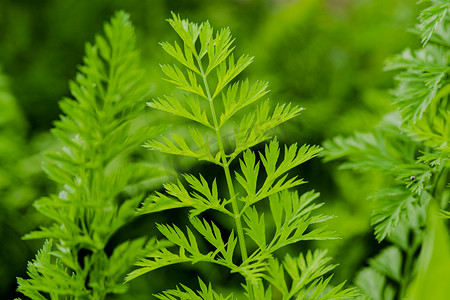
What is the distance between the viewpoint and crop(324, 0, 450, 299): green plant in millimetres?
216

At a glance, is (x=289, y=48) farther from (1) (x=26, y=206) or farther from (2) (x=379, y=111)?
(1) (x=26, y=206)

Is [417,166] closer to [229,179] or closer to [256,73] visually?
[229,179]

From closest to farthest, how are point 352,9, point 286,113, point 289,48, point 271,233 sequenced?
point 286,113 < point 271,233 < point 289,48 < point 352,9

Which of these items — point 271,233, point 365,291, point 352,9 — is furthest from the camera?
point 352,9

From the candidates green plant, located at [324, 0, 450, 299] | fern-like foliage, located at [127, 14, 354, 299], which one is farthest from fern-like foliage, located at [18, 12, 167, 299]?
green plant, located at [324, 0, 450, 299]

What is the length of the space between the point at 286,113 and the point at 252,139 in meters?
0.02

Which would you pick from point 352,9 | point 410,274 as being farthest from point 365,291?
point 352,9

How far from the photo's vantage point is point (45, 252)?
0.92 feet

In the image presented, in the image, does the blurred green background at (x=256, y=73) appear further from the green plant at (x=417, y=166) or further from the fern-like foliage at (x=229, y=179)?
the fern-like foliage at (x=229, y=179)

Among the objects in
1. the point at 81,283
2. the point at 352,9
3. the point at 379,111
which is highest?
the point at 352,9

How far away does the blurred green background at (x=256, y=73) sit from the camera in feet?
1.76

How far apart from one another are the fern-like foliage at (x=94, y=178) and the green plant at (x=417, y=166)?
0.15 meters

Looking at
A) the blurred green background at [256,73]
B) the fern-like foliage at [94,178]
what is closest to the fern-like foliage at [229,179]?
the fern-like foliage at [94,178]

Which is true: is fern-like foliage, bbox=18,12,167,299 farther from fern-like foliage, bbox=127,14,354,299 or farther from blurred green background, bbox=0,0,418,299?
blurred green background, bbox=0,0,418,299
